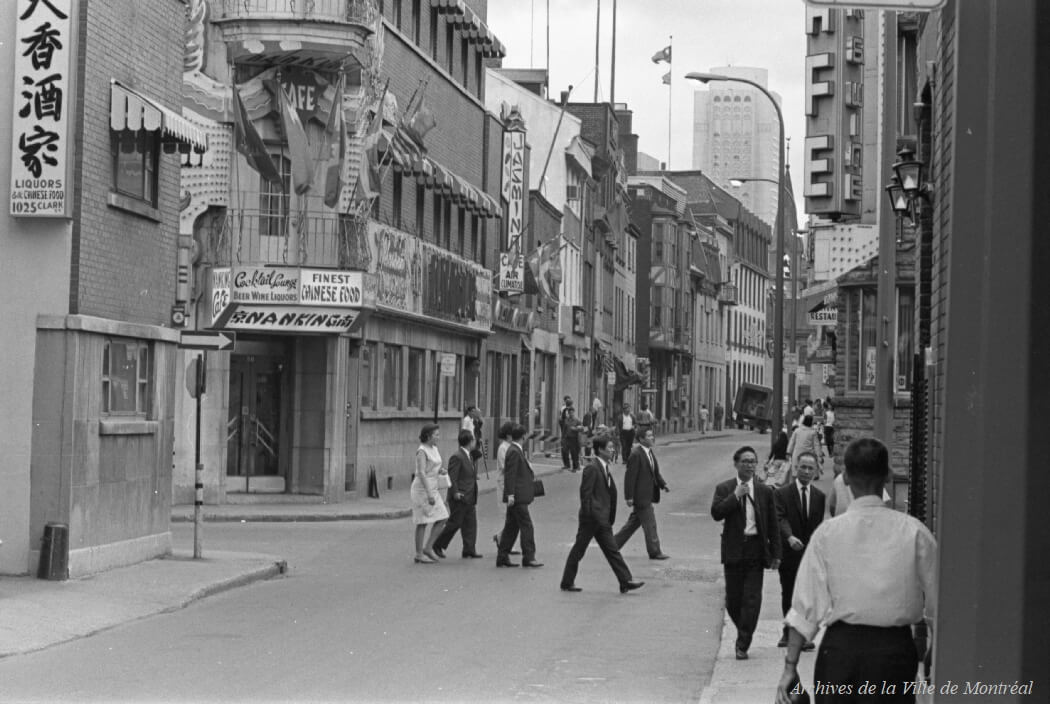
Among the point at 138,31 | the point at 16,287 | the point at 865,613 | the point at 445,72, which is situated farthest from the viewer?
the point at 445,72

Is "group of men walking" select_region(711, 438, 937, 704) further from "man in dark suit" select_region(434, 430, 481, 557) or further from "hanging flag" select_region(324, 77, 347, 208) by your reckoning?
"hanging flag" select_region(324, 77, 347, 208)

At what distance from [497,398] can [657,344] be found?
42.5m

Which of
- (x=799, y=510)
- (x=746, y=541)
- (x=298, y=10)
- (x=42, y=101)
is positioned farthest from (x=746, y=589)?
(x=298, y=10)

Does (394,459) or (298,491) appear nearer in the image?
(298,491)

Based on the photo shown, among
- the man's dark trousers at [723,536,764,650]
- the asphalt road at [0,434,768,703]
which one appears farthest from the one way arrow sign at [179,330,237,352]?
the man's dark trousers at [723,536,764,650]

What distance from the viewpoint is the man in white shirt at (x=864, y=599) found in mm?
6648

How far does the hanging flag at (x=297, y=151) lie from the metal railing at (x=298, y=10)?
1.55 metres

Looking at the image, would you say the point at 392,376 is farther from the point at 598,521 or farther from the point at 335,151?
the point at 598,521

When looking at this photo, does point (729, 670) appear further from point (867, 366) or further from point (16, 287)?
point (867, 366)

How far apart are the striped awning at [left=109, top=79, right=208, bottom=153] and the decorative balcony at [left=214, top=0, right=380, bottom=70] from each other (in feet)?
32.7

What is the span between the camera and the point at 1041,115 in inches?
229

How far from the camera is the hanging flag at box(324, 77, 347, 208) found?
97.5ft

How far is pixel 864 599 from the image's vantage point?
666 cm

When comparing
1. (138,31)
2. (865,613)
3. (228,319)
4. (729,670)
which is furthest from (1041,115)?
(228,319)
